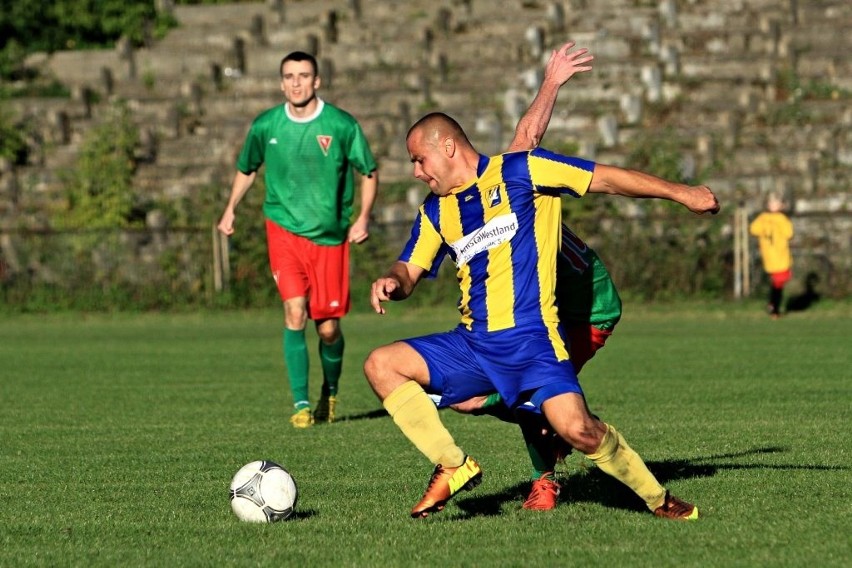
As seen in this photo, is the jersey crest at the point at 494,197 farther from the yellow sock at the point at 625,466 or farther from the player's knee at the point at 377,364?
the yellow sock at the point at 625,466

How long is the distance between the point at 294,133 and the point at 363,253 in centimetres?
1454

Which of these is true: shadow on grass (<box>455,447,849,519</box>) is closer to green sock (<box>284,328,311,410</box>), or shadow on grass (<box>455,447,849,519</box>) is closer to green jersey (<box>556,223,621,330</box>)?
green jersey (<box>556,223,621,330</box>)

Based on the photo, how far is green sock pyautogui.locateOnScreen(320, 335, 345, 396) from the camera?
38.2ft

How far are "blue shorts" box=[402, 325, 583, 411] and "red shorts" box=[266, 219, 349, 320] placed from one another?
185 inches

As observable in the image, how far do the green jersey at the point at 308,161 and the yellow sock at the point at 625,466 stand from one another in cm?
543

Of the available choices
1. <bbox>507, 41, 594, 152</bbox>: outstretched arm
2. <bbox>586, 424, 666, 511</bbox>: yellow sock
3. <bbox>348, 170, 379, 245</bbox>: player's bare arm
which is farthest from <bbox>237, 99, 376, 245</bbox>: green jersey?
<bbox>586, 424, 666, 511</bbox>: yellow sock

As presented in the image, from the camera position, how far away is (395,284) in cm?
682

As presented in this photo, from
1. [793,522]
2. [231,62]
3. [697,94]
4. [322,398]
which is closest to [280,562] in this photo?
[793,522]

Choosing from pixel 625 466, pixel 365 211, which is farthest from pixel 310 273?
pixel 625 466

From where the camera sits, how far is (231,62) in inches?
1451

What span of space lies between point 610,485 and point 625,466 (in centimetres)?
133

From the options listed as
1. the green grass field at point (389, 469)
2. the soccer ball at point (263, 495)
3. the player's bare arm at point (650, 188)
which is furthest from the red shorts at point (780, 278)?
the soccer ball at point (263, 495)

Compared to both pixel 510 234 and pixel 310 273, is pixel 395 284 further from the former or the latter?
pixel 310 273

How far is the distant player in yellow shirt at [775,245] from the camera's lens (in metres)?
24.0
